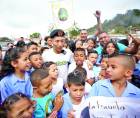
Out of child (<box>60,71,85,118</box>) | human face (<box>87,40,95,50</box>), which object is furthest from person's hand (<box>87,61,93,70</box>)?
child (<box>60,71,85,118</box>)

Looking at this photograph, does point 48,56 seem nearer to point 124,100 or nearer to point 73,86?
point 73,86

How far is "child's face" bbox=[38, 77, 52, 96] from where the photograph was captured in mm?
3852

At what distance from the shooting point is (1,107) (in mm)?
2637

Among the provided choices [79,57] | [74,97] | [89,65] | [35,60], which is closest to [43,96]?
[74,97]

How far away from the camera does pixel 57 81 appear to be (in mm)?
4902

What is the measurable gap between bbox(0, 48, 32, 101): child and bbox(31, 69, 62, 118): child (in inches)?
9.2

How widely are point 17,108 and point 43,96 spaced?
1278 mm

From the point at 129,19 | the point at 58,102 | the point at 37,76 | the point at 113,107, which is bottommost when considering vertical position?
the point at 58,102

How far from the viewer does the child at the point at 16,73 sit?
4113 millimetres

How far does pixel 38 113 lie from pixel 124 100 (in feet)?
3.60

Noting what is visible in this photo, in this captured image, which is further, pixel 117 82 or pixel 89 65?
pixel 89 65

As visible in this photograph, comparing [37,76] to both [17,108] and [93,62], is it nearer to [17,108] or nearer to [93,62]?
[17,108]

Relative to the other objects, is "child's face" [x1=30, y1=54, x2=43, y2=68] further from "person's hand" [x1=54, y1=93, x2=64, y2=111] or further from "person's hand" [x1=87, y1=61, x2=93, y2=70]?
"person's hand" [x1=54, y1=93, x2=64, y2=111]

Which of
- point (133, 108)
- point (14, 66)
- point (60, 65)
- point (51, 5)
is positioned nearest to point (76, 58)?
point (60, 65)
